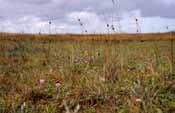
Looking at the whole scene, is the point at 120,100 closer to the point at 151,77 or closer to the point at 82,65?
the point at 151,77

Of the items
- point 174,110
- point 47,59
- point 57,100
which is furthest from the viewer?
point 47,59

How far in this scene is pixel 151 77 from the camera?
642cm

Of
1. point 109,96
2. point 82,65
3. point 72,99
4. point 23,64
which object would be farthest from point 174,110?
point 23,64

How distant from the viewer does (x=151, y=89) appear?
5.83m

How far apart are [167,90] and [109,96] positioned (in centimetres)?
80

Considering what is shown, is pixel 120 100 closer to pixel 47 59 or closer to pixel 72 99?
pixel 72 99

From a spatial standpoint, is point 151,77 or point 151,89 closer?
point 151,89

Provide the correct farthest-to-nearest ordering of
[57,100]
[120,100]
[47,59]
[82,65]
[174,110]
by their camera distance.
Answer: [47,59] < [82,65] < [57,100] < [120,100] < [174,110]

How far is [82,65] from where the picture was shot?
28.2ft

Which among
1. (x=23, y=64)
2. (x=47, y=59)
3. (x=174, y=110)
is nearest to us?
(x=174, y=110)

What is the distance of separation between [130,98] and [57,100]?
109 centimetres

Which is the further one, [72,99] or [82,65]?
[82,65]

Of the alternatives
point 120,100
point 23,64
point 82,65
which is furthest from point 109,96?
point 23,64

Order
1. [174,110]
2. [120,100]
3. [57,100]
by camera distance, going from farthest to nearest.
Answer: [57,100], [120,100], [174,110]
